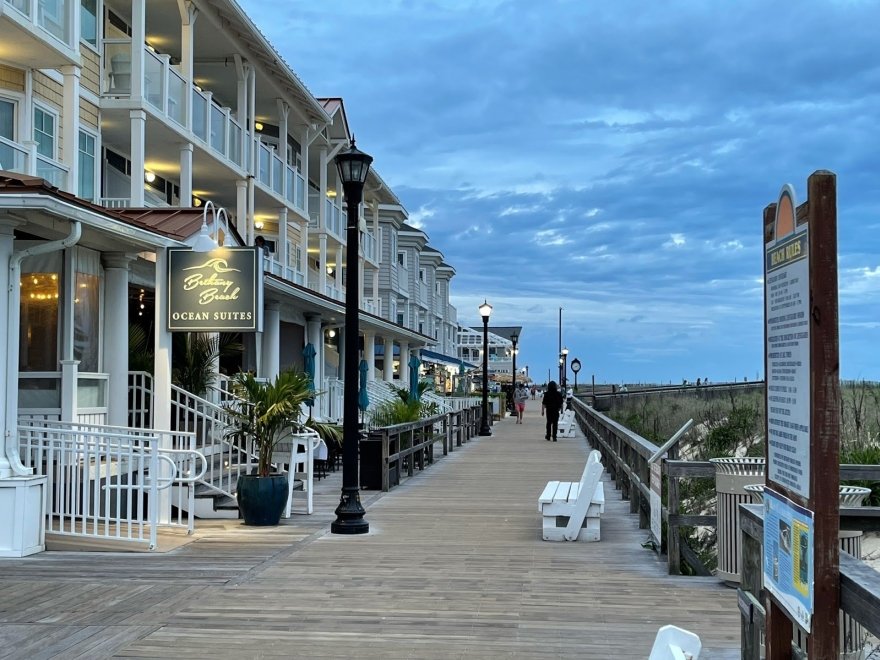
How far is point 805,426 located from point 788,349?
0.41 metres

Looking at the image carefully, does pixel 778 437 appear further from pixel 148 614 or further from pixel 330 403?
pixel 330 403

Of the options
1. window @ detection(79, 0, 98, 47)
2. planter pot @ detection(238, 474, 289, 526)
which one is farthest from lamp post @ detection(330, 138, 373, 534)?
window @ detection(79, 0, 98, 47)

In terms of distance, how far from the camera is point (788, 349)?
382cm

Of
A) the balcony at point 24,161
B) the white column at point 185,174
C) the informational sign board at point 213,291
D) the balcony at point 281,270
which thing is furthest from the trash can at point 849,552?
the balcony at point 281,270

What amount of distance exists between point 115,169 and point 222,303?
9.78 m

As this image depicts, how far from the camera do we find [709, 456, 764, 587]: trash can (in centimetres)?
770

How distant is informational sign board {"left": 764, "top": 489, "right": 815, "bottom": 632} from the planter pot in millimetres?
7890

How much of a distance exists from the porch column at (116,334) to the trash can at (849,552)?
315 inches

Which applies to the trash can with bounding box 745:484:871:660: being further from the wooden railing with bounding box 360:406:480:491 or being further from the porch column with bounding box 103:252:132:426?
the wooden railing with bounding box 360:406:480:491

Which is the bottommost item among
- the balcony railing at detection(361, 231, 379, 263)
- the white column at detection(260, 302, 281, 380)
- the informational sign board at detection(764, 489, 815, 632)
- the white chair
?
the white chair

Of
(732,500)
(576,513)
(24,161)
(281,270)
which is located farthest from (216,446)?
(281,270)

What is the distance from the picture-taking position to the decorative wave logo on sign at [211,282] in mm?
10969

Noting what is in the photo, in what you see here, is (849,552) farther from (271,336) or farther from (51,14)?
(271,336)

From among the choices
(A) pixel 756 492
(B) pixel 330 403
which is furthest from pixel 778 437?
(B) pixel 330 403
